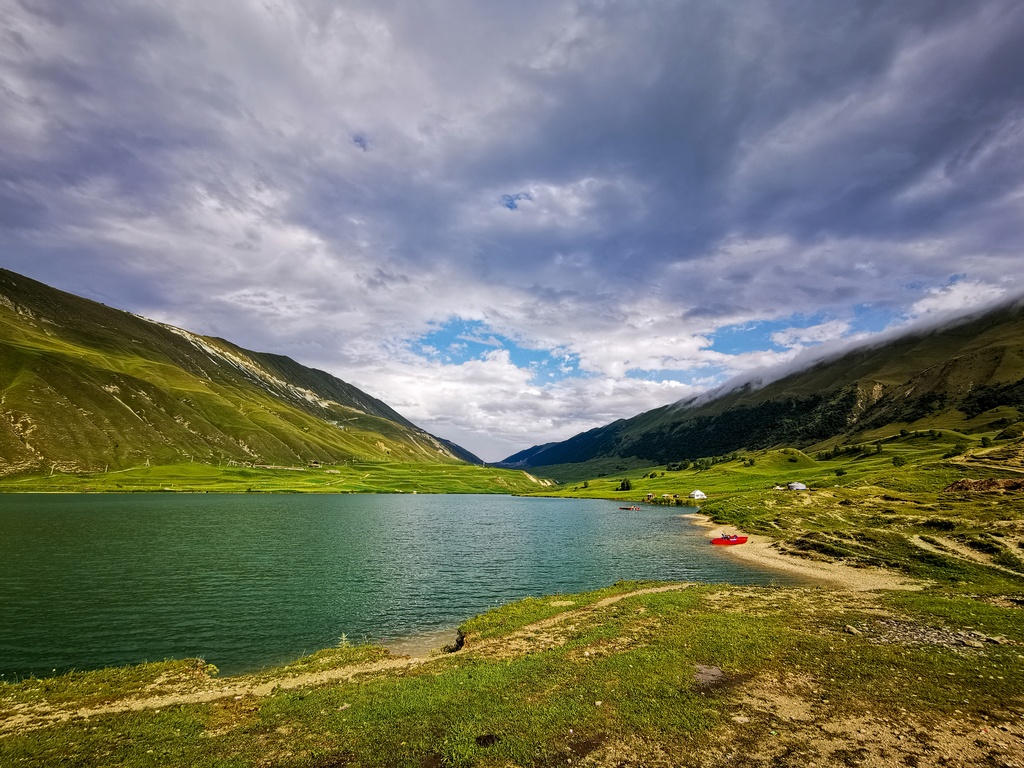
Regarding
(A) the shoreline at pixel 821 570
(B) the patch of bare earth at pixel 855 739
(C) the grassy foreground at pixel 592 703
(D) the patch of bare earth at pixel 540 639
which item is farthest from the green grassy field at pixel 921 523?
(D) the patch of bare earth at pixel 540 639

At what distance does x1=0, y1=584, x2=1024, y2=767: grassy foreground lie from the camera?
59.4 feet

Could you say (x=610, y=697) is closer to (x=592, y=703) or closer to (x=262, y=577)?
(x=592, y=703)

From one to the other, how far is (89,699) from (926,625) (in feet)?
177

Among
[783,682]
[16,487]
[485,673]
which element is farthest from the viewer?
[16,487]

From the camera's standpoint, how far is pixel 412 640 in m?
38.4

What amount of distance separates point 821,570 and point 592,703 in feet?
189

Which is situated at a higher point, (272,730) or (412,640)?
(272,730)

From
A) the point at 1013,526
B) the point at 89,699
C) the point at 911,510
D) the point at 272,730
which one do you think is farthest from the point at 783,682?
the point at 911,510

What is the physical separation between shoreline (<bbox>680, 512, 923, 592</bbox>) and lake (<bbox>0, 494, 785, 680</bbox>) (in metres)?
4.77

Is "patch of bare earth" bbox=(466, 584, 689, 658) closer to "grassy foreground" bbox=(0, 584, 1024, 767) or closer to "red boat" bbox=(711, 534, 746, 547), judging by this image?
"grassy foreground" bbox=(0, 584, 1024, 767)

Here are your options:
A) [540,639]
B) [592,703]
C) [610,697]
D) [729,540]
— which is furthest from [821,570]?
[592,703]

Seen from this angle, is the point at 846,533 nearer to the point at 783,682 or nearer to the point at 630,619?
the point at 630,619

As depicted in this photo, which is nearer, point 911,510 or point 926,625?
point 926,625

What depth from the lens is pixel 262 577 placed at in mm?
57094
